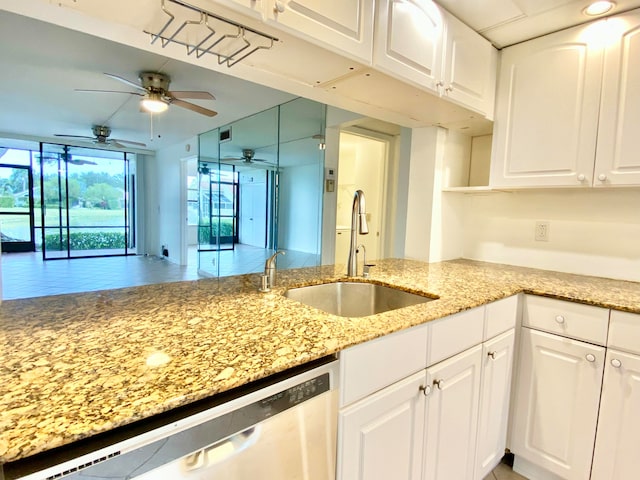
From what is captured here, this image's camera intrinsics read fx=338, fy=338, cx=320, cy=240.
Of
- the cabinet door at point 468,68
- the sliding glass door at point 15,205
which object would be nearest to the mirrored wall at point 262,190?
the cabinet door at point 468,68

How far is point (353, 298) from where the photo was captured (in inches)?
67.2

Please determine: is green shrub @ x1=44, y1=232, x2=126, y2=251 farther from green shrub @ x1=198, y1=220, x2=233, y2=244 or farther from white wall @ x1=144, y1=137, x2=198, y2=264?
green shrub @ x1=198, y1=220, x2=233, y2=244

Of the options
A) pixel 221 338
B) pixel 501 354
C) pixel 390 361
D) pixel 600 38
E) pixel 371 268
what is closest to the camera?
pixel 221 338

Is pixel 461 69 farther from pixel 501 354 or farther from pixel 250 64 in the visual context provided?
pixel 501 354

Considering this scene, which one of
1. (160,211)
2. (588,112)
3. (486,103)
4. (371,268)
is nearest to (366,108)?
(486,103)

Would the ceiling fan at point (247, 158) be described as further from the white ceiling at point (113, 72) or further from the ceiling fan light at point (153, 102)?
the ceiling fan light at point (153, 102)

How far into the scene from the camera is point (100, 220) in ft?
26.3

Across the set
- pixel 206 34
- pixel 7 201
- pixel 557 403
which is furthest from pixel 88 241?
pixel 557 403

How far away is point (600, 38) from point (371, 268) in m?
1.62

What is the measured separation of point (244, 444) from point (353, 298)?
1035 mm

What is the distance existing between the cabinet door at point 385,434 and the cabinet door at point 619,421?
0.87 metres

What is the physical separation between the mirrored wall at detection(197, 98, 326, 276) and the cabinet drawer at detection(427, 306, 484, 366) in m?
2.53

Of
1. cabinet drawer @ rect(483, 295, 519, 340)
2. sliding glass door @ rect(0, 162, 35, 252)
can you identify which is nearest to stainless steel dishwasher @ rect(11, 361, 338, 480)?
cabinet drawer @ rect(483, 295, 519, 340)

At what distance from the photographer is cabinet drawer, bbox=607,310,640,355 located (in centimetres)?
133
